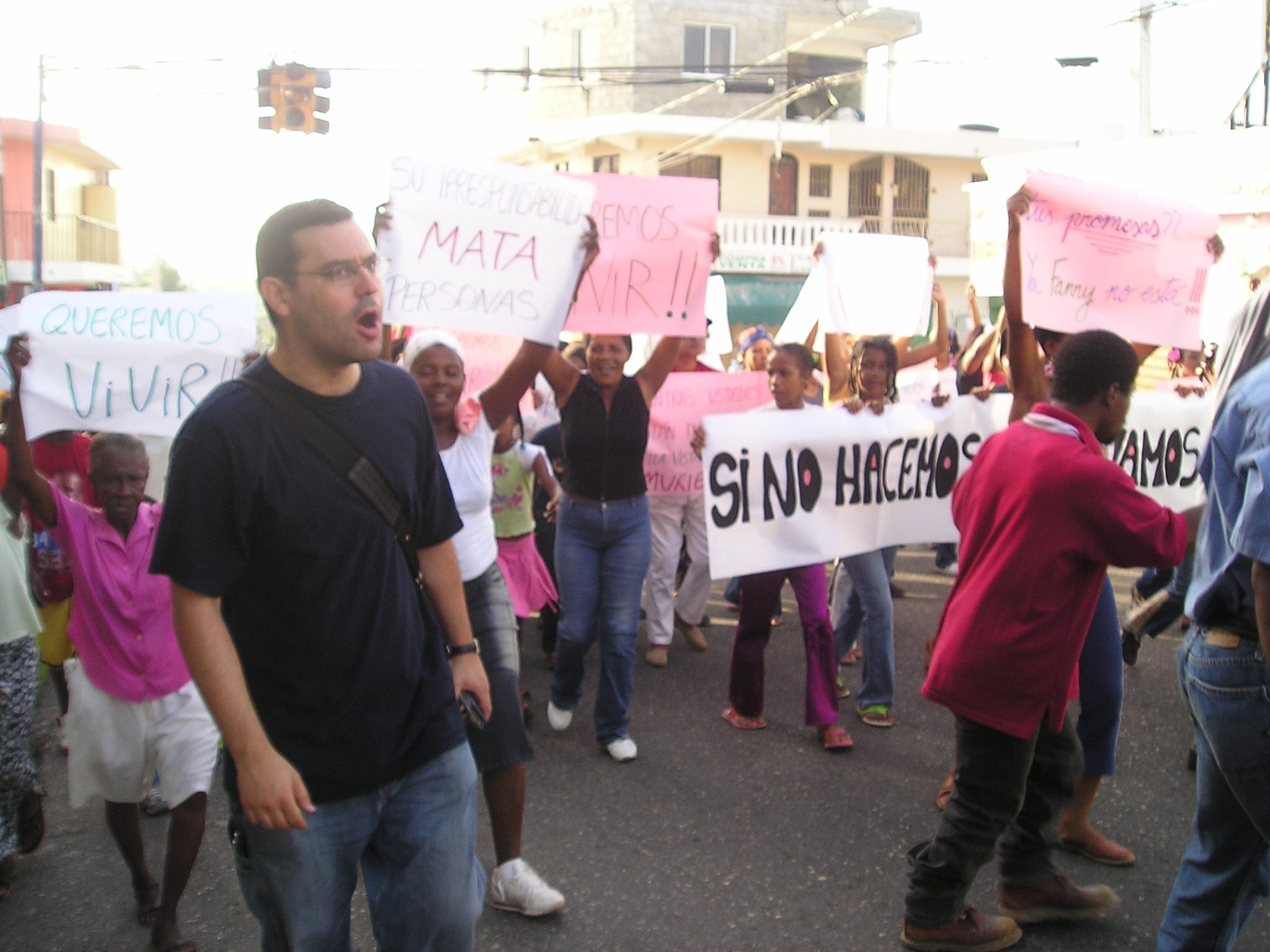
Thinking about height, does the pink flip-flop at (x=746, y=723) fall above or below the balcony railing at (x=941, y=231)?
below

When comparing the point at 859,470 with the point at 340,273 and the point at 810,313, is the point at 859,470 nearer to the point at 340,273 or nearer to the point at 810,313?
the point at 810,313

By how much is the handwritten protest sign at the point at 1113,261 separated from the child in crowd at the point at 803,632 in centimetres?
122

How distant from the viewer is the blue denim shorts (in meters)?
Answer: 3.54

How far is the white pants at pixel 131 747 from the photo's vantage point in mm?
3445

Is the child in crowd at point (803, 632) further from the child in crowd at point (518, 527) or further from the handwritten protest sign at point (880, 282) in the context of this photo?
the child in crowd at point (518, 527)

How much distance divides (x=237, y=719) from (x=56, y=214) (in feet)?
123

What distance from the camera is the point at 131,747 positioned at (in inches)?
137

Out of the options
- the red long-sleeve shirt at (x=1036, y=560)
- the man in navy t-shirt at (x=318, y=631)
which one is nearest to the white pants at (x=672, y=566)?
the red long-sleeve shirt at (x=1036, y=560)

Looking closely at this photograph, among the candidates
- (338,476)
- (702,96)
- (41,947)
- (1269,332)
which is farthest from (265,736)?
(702,96)

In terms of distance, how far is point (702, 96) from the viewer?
3053 cm

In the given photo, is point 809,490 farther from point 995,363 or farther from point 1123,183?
point 995,363

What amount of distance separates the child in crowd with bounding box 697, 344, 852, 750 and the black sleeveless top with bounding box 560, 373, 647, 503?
31 cm

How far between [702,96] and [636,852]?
29.1 m

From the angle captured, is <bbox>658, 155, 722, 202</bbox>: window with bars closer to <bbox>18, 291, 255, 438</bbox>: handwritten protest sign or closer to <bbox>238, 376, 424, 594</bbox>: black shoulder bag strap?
<bbox>18, 291, 255, 438</bbox>: handwritten protest sign
